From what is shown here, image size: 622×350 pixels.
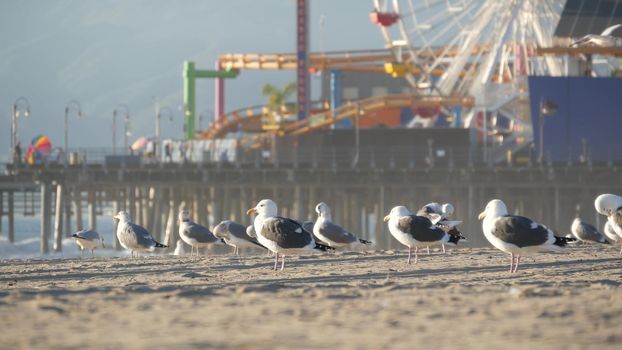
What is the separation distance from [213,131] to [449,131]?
2363cm

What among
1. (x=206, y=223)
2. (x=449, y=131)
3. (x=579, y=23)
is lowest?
(x=206, y=223)

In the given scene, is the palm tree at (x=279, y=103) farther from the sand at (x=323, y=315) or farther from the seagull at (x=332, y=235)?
the sand at (x=323, y=315)

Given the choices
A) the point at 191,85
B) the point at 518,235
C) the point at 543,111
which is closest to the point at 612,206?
the point at 518,235

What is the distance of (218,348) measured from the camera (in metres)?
10.4

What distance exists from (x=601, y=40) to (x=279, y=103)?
4494cm

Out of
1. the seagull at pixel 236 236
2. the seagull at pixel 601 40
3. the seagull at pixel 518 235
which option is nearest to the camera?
the seagull at pixel 518 235

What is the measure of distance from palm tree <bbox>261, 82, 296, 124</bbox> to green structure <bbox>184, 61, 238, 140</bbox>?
3.57m

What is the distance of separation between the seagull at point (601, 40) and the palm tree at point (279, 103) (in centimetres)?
2229

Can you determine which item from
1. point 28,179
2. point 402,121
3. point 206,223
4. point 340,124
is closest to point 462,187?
point 206,223

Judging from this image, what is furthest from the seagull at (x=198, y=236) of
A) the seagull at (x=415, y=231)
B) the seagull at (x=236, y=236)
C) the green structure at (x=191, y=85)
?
the green structure at (x=191, y=85)

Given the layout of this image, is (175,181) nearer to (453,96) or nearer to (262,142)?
(262,142)

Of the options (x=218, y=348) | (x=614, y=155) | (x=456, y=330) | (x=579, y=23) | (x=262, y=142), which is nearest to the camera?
(x=218, y=348)

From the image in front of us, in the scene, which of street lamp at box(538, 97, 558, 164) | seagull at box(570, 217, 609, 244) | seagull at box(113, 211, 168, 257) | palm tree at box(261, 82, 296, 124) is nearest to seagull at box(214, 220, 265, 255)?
seagull at box(113, 211, 168, 257)

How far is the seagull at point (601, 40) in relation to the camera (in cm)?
6106
